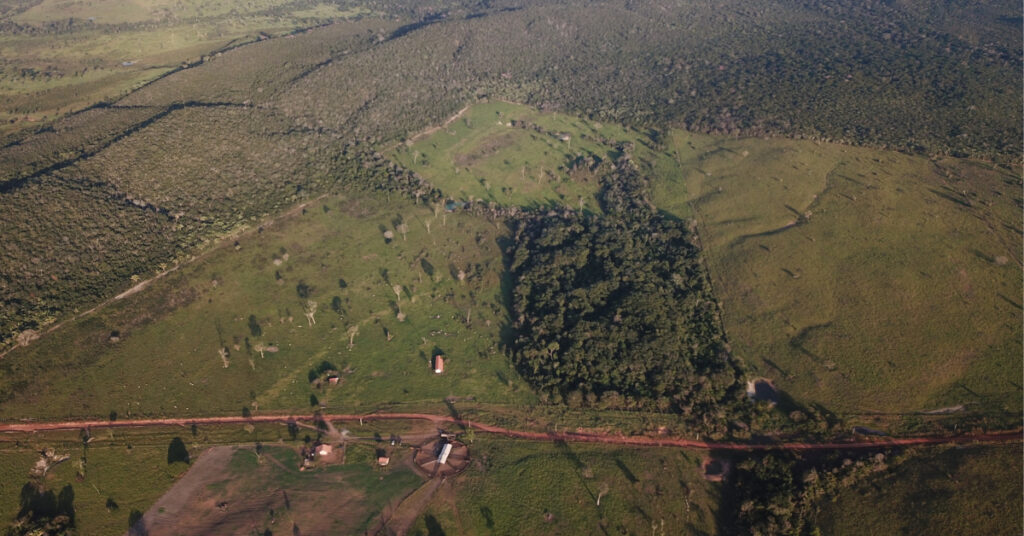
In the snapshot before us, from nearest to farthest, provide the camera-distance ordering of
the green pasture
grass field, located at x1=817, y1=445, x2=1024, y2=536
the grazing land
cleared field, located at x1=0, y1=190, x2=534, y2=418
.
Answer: grass field, located at x1=817, y1=445, x2=1024, y2=536 → the green pasture → the grazing land → cleared field, located at x1=0, y1=190, x2=534, y2=418

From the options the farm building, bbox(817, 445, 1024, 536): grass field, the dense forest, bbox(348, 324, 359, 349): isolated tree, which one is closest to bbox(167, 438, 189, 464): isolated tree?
bbox(348, 324, 359, 349): isolated tree

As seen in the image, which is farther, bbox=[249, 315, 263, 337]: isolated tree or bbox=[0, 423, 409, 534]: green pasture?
bbox=[249, 315, 263, 337]: isolated tree

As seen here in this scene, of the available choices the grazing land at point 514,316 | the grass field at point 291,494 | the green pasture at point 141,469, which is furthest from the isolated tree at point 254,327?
the grass field at point 291,494

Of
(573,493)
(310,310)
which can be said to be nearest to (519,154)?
(310,310)

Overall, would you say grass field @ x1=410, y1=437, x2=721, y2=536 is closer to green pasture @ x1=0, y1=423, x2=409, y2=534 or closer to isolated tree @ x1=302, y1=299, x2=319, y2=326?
green pasture @ x1=0, y1=423, x2=409, y2=534

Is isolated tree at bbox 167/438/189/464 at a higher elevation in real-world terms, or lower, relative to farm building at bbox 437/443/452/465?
higher

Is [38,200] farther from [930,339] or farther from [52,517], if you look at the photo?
[930,339]

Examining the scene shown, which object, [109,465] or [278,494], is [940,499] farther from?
[109,465]
